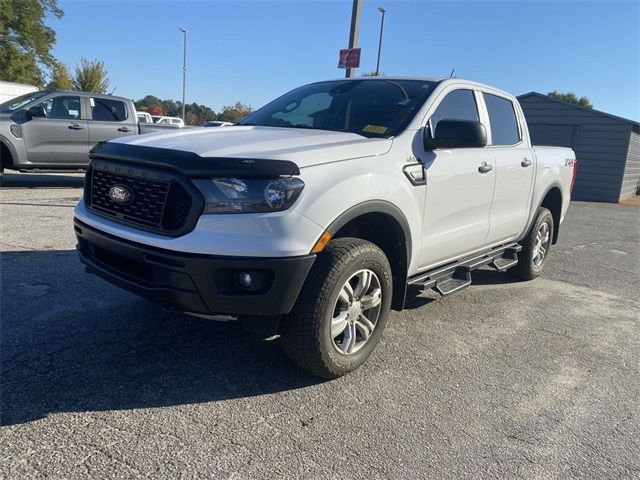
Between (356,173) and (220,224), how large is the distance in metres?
0.89

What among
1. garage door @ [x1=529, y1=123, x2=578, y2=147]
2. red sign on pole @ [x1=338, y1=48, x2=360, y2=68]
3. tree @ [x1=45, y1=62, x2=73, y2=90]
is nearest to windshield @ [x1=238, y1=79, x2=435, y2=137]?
red sign on pole @ [x1=338, y1=48, x2=360, y2=68]

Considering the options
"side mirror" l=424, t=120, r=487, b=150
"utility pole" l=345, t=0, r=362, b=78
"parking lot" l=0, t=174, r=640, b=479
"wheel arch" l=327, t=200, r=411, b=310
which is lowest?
"parking lot" l=0, t=174, r=640, b=479

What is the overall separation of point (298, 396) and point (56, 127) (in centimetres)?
923

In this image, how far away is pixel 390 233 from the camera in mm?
3453

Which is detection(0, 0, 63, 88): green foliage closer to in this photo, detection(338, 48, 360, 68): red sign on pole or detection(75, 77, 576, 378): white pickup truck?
detection(338, 48, 360, 68): red sign on pole

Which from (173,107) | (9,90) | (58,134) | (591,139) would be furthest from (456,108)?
(173,107)

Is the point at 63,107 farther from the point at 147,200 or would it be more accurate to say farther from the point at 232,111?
the point at 232,111

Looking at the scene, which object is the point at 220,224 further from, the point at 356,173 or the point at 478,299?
the point at 478,299

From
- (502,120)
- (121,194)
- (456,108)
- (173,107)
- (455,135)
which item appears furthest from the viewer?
(173,107)

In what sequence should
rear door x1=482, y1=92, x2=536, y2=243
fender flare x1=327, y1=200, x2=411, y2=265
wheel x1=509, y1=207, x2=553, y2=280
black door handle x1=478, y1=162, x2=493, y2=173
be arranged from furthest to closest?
wheel x1=509, y1=207, x2=553, y2=280
rear door x1=482, y1=92, x2=536, y2=243
black door handle x1=478, y1=162, x2=493, y2=173
fender flare x1=327, y1=200, x2=411, y2=265

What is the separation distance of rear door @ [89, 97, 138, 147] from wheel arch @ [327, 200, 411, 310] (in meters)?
8.58

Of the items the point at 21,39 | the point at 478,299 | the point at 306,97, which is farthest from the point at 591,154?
the point at 21,39

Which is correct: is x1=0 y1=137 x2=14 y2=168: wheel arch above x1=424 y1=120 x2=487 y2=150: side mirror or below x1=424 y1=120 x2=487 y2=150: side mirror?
below

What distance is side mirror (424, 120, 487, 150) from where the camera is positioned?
11.7ft
